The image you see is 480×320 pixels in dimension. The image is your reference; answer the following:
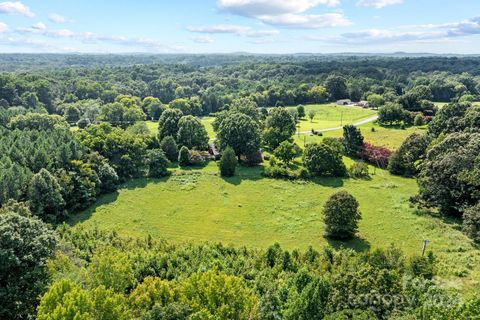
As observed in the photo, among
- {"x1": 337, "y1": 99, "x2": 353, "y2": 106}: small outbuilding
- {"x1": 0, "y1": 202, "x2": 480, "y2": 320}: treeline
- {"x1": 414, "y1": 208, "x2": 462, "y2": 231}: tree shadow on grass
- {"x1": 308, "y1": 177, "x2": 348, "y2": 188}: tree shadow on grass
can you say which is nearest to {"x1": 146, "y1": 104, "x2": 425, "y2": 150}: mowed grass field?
{"x1": 337, "y1": 99, "x2": 353, "y2": 106}: small outbuilding

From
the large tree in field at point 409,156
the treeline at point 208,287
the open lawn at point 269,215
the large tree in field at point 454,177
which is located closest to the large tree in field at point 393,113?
the large tree in field at point 409,156

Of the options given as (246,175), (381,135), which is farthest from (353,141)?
(246,175)

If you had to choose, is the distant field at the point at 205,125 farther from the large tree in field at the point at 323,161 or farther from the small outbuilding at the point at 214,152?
the large tree in field at the point at 323,161

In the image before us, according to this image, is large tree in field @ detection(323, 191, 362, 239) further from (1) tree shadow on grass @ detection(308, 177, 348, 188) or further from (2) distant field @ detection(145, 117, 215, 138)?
(2) distant field @ detection(145, 117, 215, 138)

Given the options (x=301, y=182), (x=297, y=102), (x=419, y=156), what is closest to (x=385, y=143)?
(x=419, y=156)

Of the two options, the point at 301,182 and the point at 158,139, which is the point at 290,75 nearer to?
the point at 158,139

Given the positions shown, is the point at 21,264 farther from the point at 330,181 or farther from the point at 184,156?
the point at 330,181

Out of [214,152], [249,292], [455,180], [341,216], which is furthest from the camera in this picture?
[214,152]
